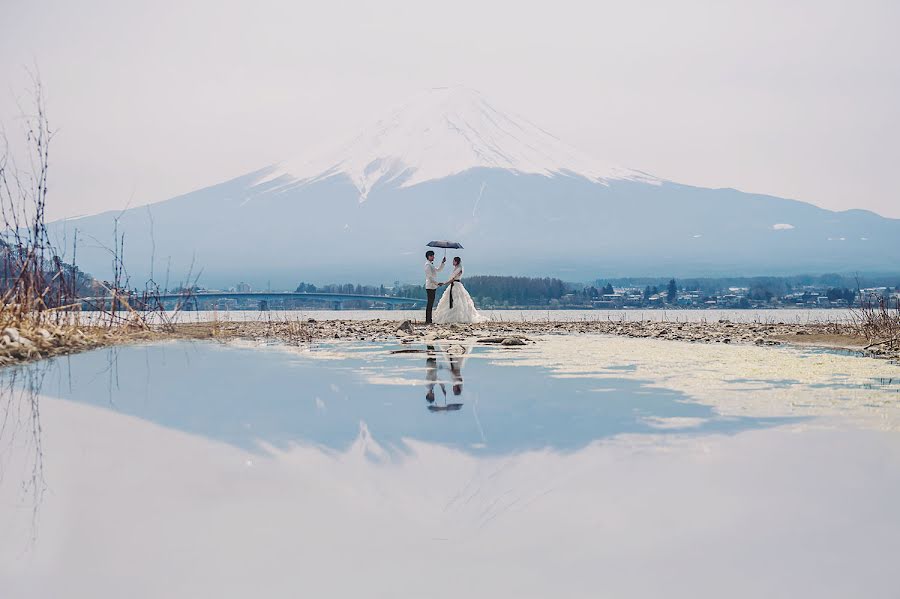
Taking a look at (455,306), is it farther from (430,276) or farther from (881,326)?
(881,326)

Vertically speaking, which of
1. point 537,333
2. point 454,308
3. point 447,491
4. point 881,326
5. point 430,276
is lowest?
point 447,491

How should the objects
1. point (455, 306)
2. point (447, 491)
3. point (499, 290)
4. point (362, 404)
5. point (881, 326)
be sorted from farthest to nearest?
point (499, 290)
point (455, 306)
point (881, 326)
point (362, 404)
point (447, 491)

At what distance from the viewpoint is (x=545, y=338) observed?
21859mm

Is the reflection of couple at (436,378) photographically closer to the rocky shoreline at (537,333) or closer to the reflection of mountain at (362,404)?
the reflection of mountain at (362,404)

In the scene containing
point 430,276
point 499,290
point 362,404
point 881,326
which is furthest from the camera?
point 499,290

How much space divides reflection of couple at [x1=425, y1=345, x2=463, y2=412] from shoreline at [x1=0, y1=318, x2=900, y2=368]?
4078mm

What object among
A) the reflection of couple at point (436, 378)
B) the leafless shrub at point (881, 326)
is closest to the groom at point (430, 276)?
the reflection of couple at point (436, 378)

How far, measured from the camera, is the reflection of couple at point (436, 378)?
916 cm

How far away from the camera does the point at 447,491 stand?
17.5ft

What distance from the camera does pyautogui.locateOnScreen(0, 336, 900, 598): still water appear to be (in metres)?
3.95

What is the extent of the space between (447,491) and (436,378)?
6.60m

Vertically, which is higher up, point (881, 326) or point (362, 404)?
point (881, 326)

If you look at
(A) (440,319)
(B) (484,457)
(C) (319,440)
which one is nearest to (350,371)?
(C) (319,440)

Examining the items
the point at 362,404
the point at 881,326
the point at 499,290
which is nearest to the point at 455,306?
the point at 881,326
